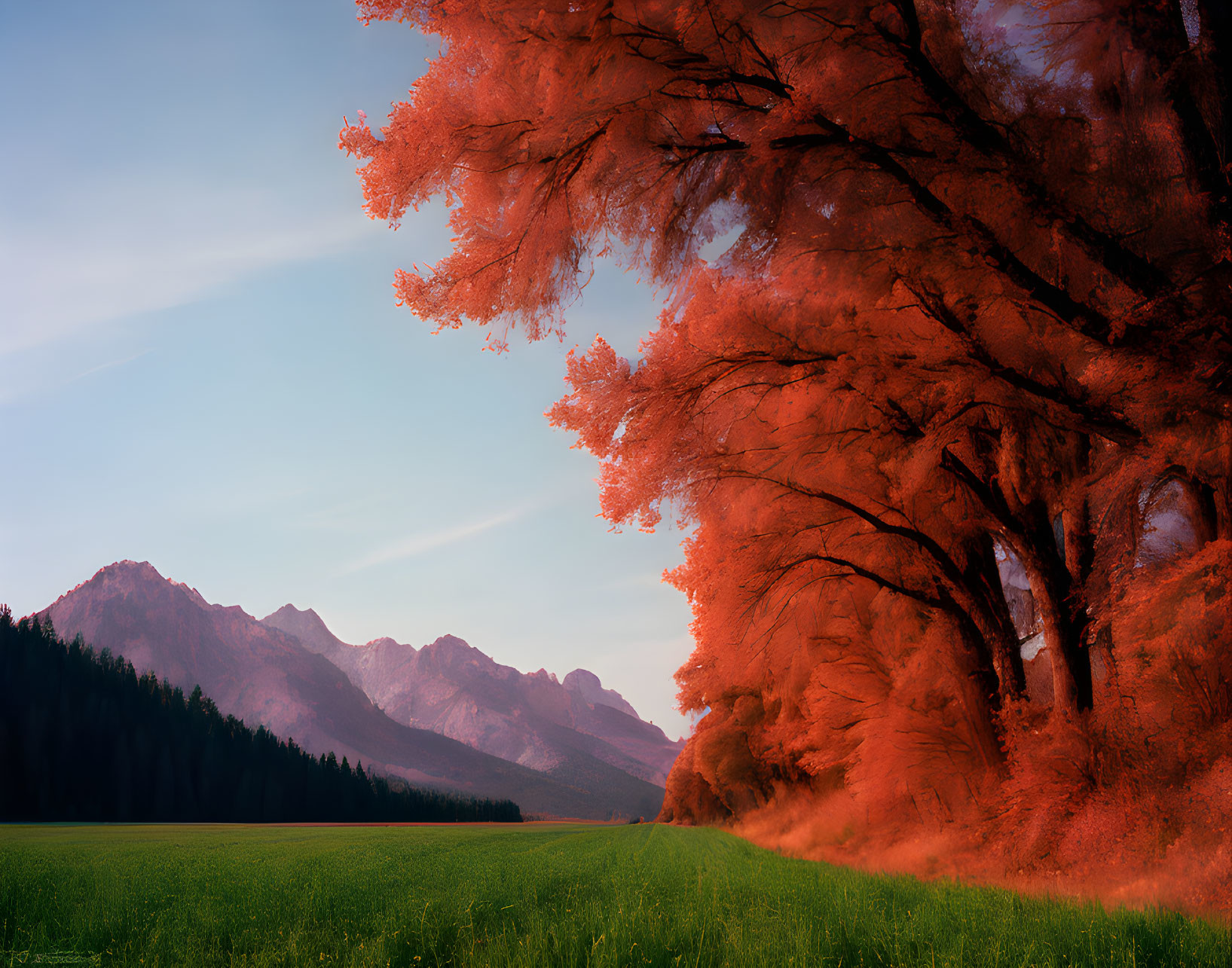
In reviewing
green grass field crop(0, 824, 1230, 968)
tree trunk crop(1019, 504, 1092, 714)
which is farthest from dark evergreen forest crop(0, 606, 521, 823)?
tree trunk crop(1019, 504, 1092, 714)

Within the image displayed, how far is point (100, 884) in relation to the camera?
7.07 m

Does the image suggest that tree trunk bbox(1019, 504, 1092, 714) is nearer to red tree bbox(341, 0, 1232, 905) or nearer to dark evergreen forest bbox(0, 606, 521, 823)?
red tree bbox(341, 0, 1232, 905)

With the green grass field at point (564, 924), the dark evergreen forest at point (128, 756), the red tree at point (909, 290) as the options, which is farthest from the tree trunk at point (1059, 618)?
the dark evergreen forest at point (128, 756)

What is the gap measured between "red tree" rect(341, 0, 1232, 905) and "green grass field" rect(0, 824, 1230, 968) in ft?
9.11

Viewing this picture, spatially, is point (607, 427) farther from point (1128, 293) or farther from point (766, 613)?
point (1128, 293)

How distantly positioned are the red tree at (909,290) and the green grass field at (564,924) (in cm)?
278

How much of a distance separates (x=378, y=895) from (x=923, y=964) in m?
5.33

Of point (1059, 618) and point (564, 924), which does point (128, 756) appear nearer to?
point (564, 924)

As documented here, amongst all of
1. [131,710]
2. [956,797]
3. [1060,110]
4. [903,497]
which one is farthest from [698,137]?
[131,710]

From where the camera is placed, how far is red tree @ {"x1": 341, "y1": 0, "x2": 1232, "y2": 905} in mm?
5836

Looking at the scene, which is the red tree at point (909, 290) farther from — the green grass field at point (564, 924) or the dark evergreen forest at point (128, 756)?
the dark evergreen forest at point (128, 756)

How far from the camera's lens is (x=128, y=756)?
7919 centimetres

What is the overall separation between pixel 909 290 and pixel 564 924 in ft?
24.2

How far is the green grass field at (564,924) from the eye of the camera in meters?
3.61
